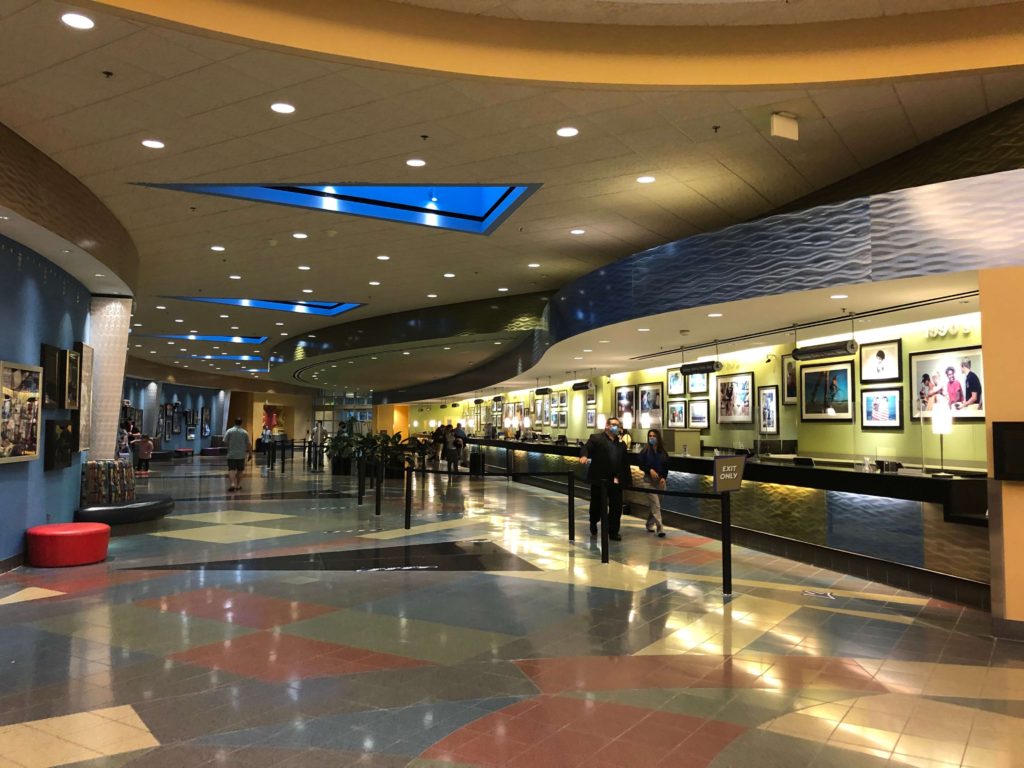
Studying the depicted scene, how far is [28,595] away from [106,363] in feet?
16.2

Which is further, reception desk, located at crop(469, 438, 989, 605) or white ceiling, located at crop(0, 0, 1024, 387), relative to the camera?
reception desk, located at crop(469, 438, 989, 605)

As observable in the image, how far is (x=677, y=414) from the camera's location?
15.4 m

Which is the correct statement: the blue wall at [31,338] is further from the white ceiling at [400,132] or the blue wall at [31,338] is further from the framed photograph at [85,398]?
the white ceiling at [400,132]

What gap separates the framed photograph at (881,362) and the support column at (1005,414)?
13.6 feet

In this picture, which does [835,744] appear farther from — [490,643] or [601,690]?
[490,643]

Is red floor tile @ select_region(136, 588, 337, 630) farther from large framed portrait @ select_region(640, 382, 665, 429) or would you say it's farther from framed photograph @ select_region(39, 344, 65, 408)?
large framed portrait @ select_region(640, 382, 665, 429)

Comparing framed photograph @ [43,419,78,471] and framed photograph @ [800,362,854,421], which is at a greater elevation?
framed photograph @ [800,362,854,421]

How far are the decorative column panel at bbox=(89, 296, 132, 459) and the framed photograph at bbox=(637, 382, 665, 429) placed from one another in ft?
35.8

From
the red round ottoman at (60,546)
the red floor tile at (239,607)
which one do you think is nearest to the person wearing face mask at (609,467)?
the red floor tile at (239,607)

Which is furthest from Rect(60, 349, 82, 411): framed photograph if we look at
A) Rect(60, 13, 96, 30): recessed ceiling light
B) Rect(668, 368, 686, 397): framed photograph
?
Rect(668, 368, 686, 397): framed photograph

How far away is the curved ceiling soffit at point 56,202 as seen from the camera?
5.84 metres

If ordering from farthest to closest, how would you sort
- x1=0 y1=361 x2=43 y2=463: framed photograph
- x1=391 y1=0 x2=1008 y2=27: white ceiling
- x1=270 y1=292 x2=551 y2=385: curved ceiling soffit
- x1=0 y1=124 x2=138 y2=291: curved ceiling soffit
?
1. x1=270 y1=292 x2=551 y2=385: curved ceiling soffit
2. x1=0 y1=361 x2=43 y2=463: framed photograph
3. x1=0 y1=124 x2=138 y2=291: curved ceiling soffit
4. x1=391 y1=0 x2=1008 y2=27: white ceiling

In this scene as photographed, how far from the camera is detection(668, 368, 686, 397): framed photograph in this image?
1516 centimetres

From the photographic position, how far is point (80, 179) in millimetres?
7180
